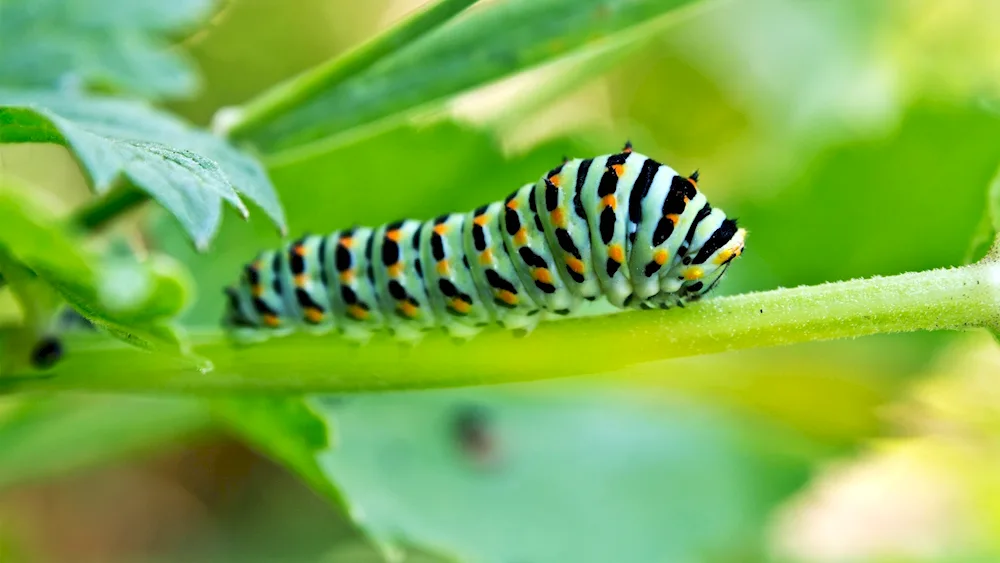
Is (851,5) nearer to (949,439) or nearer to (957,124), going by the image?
(957,124)

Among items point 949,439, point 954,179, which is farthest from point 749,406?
point 954,179

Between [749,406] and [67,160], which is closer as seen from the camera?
[749,406]

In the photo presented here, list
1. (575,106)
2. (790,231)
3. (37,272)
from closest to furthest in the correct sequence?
(37,272)
(790,231)
(575,106)

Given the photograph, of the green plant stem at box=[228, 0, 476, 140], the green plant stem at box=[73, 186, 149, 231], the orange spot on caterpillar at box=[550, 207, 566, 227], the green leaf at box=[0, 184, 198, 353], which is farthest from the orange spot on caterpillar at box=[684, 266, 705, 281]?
the green plant stem at box=[73, 186, 149, 231]

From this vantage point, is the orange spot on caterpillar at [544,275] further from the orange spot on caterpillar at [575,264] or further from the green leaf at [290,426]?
the green leaf at [290,426]

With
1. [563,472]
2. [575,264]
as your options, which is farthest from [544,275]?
[563,472]

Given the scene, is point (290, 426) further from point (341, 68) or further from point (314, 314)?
point (341, 68)

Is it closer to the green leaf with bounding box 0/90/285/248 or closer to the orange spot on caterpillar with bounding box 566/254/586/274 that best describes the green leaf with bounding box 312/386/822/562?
→ the orange spot on caterpillar with bounding box 566/254/586/274

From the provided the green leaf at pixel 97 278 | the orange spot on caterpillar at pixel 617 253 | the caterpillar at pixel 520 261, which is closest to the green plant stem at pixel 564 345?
the caterpillar at pixel 520 261
